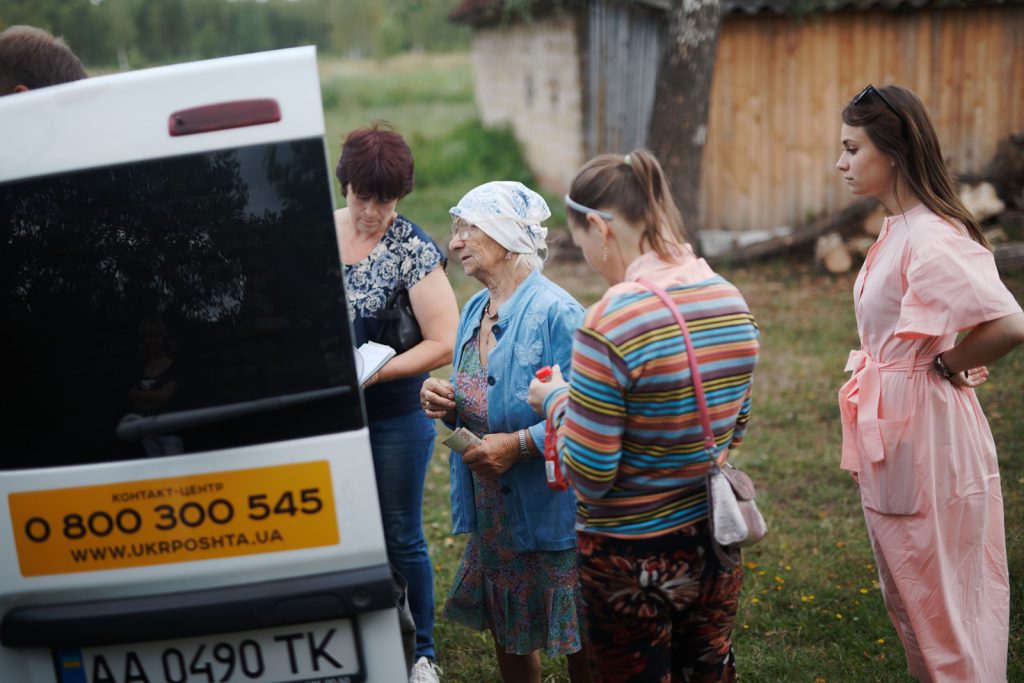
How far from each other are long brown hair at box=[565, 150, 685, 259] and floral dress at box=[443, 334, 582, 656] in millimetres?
1023

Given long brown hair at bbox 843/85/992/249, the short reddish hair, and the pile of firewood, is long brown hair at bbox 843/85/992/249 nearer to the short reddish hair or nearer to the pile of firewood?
the short reddish hair

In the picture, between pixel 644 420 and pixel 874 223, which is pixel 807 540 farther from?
pixel 874 223

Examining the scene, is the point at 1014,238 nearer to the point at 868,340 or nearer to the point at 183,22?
the point at 868,340

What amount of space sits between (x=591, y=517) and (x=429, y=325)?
115 cm

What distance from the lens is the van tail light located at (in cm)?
216

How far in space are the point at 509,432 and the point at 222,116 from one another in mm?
1430

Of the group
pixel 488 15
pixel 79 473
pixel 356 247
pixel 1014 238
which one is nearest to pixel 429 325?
pixel 356 247

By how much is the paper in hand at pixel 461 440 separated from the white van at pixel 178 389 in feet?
2.61

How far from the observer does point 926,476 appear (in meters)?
2.98

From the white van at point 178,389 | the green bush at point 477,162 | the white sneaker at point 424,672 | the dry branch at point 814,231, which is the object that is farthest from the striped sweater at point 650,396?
the green bush at point 477,162

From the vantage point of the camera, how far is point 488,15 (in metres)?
17.8

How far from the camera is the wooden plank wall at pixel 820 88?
10.9 metres

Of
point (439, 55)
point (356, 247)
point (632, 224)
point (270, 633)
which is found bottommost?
point (439, 55)

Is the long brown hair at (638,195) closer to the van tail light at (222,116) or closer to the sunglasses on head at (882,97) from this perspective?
the van tail light at (222,116)
